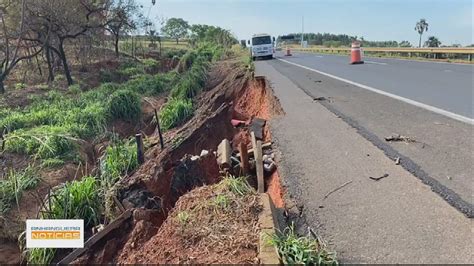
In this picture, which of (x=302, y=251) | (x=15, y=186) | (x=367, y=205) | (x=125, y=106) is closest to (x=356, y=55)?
(x=125, y=106)

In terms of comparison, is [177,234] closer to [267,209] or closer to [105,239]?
[267,209]

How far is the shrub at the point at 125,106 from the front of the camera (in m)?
11.8

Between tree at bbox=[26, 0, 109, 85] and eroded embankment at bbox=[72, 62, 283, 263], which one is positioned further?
tree at bbox=[26, 0, 109, 85]

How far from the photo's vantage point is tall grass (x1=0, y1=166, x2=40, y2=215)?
6289 millimetres

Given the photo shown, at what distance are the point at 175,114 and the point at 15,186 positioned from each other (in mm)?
4972

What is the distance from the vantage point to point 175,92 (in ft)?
45.1

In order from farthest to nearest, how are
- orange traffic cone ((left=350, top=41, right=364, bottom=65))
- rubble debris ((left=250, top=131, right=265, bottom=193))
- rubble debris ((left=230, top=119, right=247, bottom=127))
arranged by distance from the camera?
orange traffic cone ((left=350, top=41, right=364, bottom=65))
rubble debris ((left=230, top=119, right=247, bottom=127))
rubble debris ((left=250, top=131, right=265, bottom=193))

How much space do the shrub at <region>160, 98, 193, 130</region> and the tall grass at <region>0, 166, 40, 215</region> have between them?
397cm

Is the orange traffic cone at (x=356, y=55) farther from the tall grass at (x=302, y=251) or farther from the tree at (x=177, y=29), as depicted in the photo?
the tree at (x=177, y=29)

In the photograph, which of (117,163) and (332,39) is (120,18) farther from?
(332,39)

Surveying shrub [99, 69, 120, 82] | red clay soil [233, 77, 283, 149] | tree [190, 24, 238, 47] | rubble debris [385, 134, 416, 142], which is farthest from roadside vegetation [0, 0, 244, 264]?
tree [190, 24, 238, 47]

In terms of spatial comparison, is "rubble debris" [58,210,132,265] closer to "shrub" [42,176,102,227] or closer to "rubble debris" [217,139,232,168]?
"shrub" [42,176,102,227]

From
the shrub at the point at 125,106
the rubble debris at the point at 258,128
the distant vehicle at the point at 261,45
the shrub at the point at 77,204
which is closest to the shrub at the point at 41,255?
the shrub at the point at 77,204

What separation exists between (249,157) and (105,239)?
7.31ft
